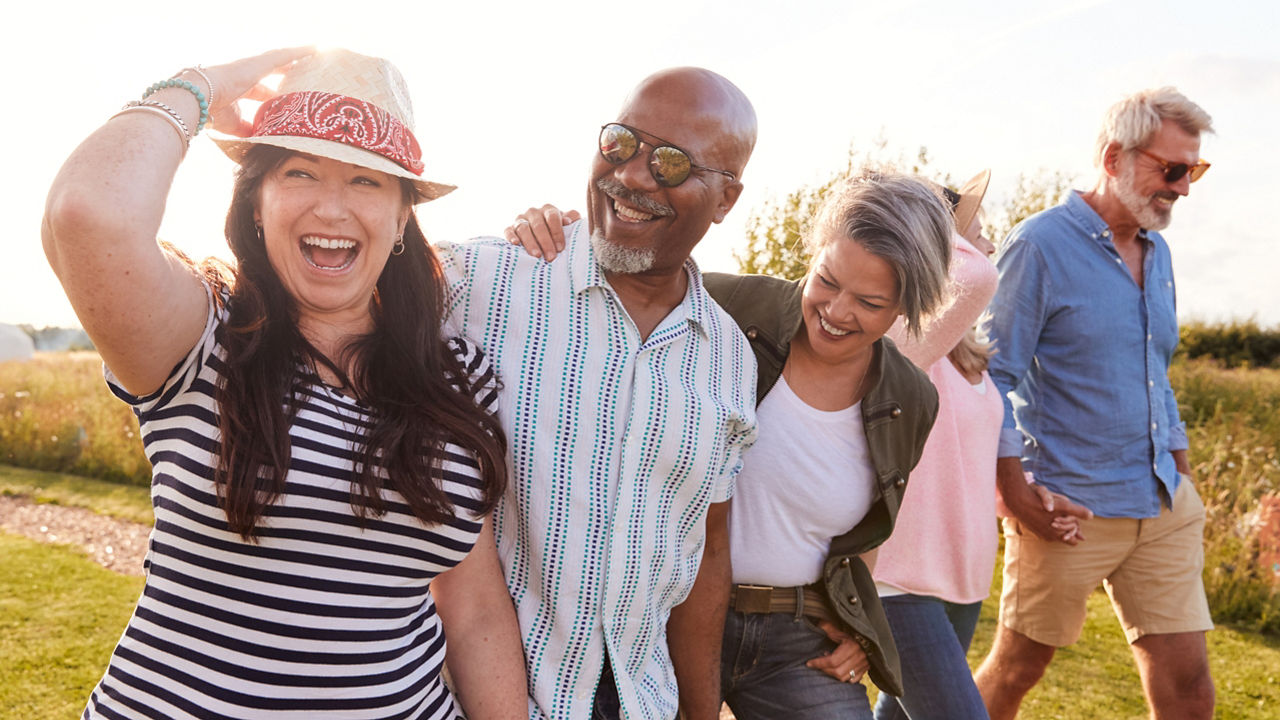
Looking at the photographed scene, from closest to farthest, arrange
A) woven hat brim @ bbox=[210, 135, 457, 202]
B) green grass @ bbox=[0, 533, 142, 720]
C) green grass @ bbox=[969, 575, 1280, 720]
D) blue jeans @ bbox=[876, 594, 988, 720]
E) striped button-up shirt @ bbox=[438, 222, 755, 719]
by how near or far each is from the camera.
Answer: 1. woven hat brim @ bbox=[210, 135, 457, 202]
2. striped button-up shirt @ bbox=[438, 222, 755, 719]
3. blue jeans @ bbox=[876, 594, 988, 720]
4. green grass @ bbox=[0, 533, 142, 720]
5. green grass @ bbox=[969, 575, 1280, 720]

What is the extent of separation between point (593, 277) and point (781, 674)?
1.41 metres

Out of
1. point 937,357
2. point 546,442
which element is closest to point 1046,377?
point 937,357

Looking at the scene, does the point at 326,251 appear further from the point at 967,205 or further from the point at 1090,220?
the point at 1090,220

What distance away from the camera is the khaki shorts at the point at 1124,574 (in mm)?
4496

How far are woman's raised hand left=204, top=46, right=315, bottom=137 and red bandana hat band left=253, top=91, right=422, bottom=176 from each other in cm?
5

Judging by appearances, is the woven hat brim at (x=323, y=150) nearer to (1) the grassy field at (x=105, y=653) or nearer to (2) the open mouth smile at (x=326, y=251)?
(2) the open mouth smile at (x=326, y=251)

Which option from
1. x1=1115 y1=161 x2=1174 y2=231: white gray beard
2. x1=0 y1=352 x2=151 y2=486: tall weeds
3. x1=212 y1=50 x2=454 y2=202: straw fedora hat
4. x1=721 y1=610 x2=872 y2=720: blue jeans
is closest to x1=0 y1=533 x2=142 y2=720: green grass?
x1=0 y1=352 x2=151 y2=486: tall weeds

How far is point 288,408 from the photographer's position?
1971mm

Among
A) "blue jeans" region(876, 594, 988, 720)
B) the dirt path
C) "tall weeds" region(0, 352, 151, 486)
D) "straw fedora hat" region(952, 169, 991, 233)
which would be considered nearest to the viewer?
"blue jeans" region(876, 594, 988, 720)

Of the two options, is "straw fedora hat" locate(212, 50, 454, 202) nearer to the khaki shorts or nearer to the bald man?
the bald man

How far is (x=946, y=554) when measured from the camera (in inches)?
140

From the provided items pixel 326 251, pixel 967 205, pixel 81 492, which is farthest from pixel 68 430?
pixel 326 251

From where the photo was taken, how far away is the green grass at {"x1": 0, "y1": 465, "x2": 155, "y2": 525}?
10086 millimetres

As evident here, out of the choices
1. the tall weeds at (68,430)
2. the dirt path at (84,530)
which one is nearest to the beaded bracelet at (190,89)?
the dirt path at (84,530)
